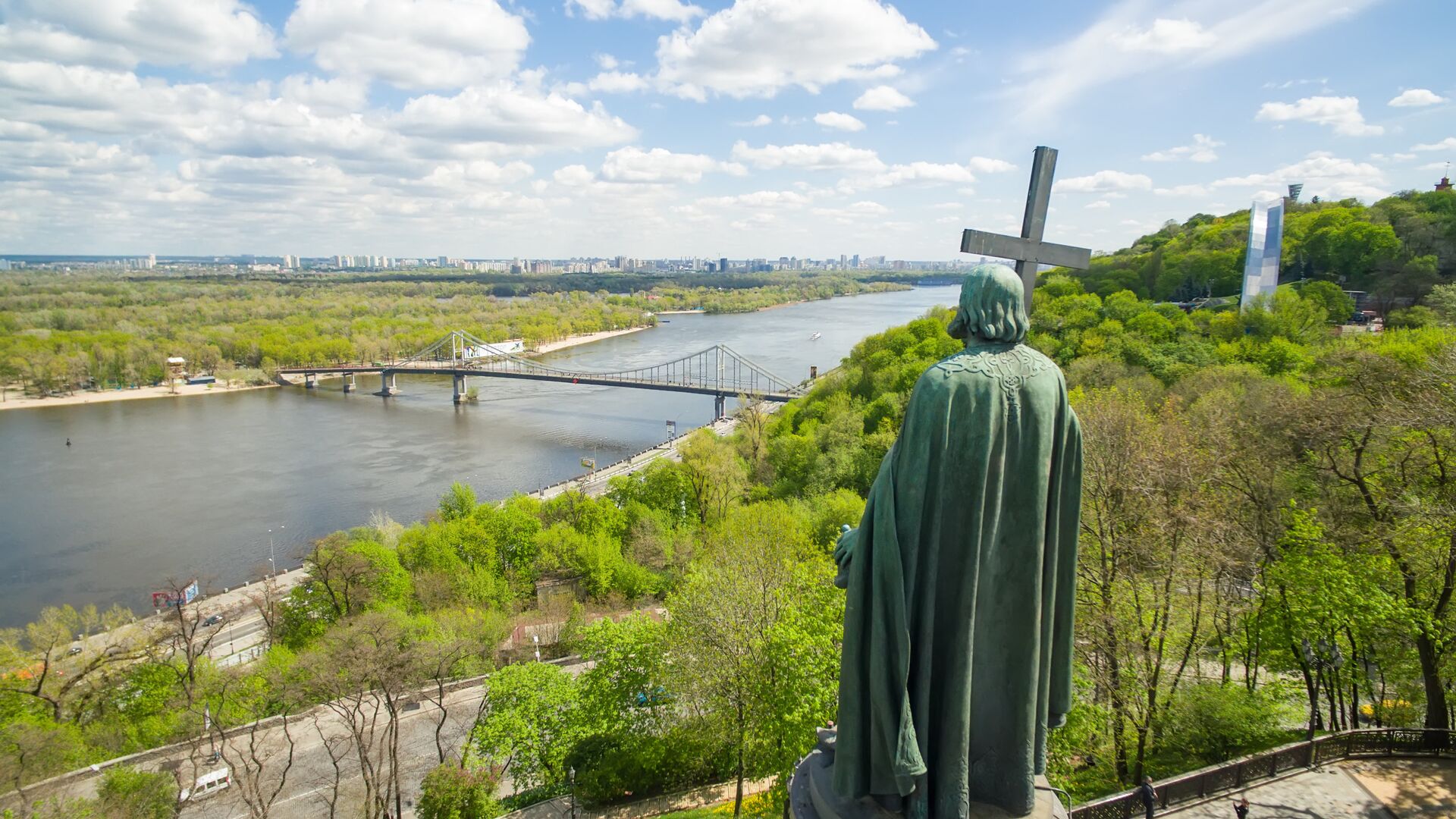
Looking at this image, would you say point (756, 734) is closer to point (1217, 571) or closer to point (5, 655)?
point (1217, 571)

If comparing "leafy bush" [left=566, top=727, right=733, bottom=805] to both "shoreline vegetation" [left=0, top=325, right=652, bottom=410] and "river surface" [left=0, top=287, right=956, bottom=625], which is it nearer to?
"river surface" [left=0, top=287, right=956, bottom=625]

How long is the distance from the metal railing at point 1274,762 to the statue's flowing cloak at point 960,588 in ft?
12.6

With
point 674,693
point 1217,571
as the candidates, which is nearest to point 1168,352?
point 1217,571

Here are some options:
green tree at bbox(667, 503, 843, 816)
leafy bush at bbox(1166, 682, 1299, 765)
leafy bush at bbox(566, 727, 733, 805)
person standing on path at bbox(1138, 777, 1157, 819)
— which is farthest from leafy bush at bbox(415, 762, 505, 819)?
leafy bush at bbox(1166, 682, 1299, 765)

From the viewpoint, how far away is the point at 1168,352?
1035 inches

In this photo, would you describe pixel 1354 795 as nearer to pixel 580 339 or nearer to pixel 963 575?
pixel 963 575

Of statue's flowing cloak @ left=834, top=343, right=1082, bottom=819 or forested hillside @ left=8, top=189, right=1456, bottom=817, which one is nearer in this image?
statue's flowing cloak @ left=834, top=343, right=1082, bottom=819

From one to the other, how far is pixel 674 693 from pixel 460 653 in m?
5.00

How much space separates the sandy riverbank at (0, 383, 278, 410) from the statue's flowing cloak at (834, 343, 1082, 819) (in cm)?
7069

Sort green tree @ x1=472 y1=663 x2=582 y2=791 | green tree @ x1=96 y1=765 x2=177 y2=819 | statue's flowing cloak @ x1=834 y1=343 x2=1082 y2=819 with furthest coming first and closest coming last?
green tree @ x1=472 y1=663 x2=582 y2=791 → green tree @ x1=96 y1=765 x2=177 y2=819 → statue's flowing cloak @ x1=834 y1=343 x2=1082 y2=819

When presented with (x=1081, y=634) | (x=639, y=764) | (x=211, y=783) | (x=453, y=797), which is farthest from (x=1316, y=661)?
(x=211, y=783)

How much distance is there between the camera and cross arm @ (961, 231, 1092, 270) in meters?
3.66

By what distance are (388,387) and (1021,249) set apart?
67784mm

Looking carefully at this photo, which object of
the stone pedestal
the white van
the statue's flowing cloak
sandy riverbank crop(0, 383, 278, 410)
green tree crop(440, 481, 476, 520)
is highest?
the statue's flowing cloak
